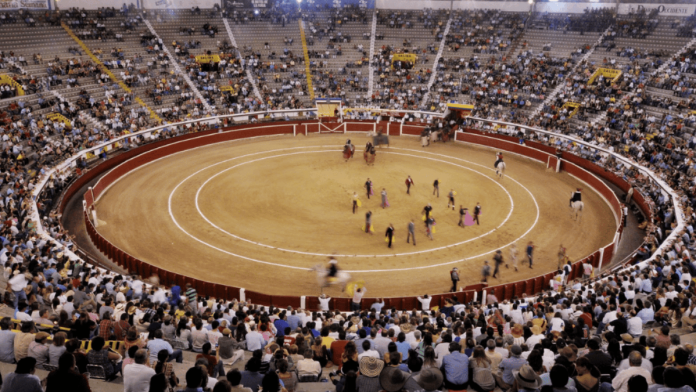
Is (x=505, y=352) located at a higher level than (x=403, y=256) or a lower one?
higher

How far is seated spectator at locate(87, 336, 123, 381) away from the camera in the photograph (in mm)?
10344

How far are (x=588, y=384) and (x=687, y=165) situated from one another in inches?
1222

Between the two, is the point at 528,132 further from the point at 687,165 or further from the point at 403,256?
the point at 403,256

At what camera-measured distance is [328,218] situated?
3127 centimetres

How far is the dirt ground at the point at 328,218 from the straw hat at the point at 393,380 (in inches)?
575

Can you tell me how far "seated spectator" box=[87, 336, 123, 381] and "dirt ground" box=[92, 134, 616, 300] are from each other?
12.9 metres

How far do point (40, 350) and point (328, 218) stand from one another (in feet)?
69.9

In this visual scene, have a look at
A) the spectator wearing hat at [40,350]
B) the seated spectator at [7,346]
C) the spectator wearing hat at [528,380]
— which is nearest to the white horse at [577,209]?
the spectator wearing hat at [528,380]

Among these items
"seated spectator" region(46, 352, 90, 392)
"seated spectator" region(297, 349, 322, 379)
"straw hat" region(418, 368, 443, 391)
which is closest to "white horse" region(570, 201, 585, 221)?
"seated spectator" region(297, 349, 322, 379)

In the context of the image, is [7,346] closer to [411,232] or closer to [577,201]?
[411,232]

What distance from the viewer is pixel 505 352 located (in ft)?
38.5

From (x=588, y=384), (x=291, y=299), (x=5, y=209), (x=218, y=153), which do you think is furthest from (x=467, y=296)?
(x=218, y=153)

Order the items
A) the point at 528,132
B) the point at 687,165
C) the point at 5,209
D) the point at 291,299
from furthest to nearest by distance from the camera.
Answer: the point at 528,132, the point at 687,165, the point at 5,209, the point at 291,299

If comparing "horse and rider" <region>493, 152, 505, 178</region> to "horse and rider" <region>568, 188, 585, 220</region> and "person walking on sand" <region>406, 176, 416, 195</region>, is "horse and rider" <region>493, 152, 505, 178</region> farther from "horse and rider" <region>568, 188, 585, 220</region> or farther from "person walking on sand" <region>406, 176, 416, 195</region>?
"horse and rider" <region>568, 188, 585, 220</region>
